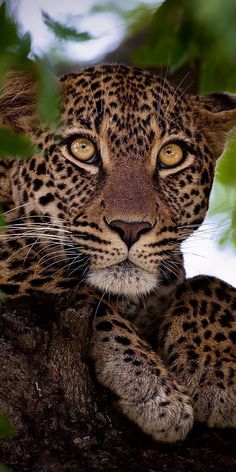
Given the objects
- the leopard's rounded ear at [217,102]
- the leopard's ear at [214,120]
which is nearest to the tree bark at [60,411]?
the leopard's ear at [214,120]

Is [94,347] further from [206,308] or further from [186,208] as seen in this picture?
[186,208]

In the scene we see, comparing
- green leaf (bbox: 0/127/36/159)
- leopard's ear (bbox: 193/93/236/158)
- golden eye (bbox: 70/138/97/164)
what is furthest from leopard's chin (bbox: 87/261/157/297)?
green leaf (bbox: 0/127/36/159)

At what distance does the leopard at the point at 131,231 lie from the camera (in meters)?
4.55

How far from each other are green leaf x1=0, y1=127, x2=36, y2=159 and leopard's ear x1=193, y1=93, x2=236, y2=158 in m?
3.67

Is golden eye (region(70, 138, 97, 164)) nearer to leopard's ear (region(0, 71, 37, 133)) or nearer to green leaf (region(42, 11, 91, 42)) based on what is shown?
leopard's ear (region(0, 71, 37, 133))

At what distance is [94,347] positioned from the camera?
457 centimetres

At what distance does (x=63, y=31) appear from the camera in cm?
205

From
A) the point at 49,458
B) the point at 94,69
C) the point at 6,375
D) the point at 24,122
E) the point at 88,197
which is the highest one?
the point at 94,69

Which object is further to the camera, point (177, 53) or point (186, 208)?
point (186, 208)

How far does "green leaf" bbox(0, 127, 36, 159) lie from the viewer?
2.18 metres

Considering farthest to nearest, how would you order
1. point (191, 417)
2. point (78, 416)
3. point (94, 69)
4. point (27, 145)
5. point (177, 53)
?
1. point (94, 69)
2. point (191, 417)
3. point (78, 416)
4. point (177, 53)
5. point (27, 145)

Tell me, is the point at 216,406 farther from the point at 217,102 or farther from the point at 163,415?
the point at 217,102

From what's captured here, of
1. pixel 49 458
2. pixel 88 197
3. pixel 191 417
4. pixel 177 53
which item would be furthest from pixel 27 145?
pixel 88 197

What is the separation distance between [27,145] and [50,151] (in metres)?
3.17
